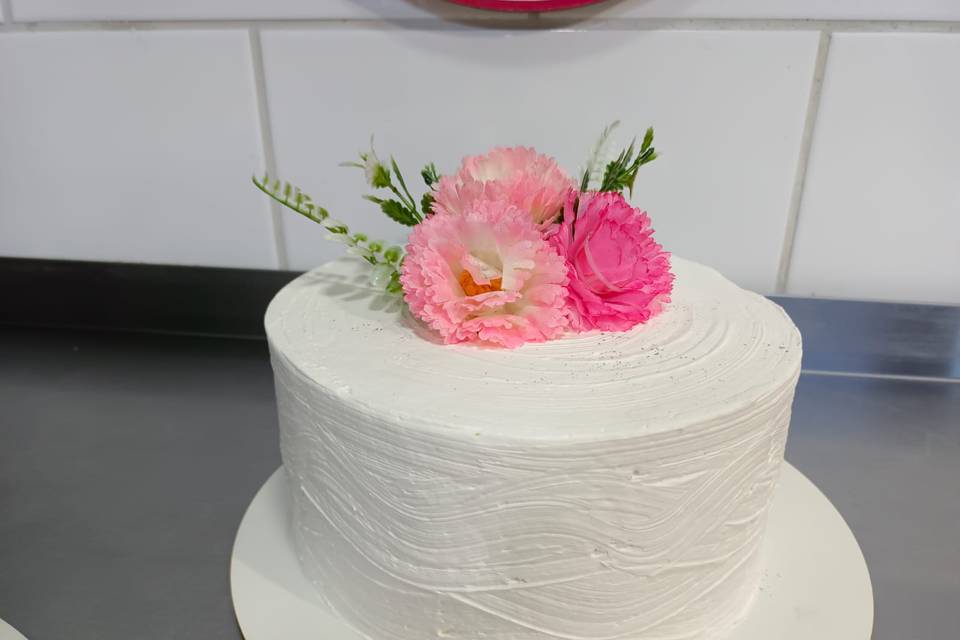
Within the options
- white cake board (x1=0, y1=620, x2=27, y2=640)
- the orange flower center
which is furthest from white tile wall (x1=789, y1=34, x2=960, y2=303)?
white cake board (x1=0, y1=620, x2=27, y2=640)

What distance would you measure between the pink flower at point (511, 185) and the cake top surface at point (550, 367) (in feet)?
0.33

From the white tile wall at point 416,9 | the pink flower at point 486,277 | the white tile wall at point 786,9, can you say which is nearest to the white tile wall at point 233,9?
the white tile wall at point 416,9

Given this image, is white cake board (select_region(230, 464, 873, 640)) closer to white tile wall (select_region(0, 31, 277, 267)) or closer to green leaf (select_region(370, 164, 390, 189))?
green leaf (select_region(370, 164, 390, 189))

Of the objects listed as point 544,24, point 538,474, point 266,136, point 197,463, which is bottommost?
point 197,463

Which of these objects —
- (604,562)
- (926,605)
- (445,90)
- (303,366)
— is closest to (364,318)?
(303,366)

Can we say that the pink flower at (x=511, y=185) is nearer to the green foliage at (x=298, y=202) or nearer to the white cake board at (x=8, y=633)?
the green foliage at (x=298, y=202)

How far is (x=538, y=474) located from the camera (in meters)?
0.42

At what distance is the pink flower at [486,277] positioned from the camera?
1.59 ft

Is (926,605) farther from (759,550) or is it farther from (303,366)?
(303,366)

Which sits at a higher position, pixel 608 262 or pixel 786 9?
pixel 786 9

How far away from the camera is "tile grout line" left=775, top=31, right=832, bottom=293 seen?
29.5 inches

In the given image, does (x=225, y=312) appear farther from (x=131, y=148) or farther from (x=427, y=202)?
(x=427, y=202)

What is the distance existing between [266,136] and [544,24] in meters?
0.36

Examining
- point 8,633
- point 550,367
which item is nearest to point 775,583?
point 550,367
